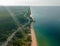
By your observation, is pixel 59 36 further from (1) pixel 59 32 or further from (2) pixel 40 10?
(2) pixel 40 10

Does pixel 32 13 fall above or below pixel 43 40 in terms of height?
above

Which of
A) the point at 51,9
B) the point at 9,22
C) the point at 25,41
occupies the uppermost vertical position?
the point at 51,9

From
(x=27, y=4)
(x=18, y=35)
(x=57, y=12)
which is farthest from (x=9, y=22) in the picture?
(x=57, y=12)
